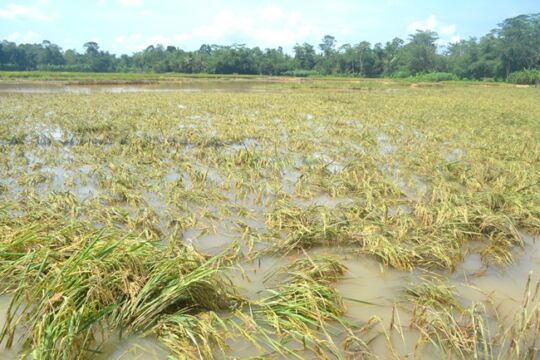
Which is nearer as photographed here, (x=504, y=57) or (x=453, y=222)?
(x=453, y=222)

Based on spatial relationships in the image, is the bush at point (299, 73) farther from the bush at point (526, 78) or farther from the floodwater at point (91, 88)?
the floodwater at point (91, 88)

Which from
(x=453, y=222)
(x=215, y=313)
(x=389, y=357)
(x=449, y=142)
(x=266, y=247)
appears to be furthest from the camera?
(x=449, y=142)

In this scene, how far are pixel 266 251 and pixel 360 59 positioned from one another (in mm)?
76077

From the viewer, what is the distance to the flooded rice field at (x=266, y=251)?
8.36ft

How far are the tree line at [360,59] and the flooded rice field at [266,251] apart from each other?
198 feet

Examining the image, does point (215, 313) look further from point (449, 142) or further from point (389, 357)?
point (449, 142)

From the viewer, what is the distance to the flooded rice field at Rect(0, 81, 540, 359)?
2547 millimetres

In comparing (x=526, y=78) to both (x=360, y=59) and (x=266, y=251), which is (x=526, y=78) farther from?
(x=266, y=251)

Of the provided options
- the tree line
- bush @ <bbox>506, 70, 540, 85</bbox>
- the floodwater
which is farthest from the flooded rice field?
the tree line

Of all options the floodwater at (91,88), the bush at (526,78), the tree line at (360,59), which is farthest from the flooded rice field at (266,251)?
the tree line at (360,59)

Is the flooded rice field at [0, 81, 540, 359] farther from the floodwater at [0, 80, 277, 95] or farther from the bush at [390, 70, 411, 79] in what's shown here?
the bush at [390, 70, 411, 79]

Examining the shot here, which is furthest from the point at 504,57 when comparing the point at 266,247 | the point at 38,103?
the point at 266,247

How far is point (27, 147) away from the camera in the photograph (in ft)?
28.1

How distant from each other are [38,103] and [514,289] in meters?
Result: 19.3
